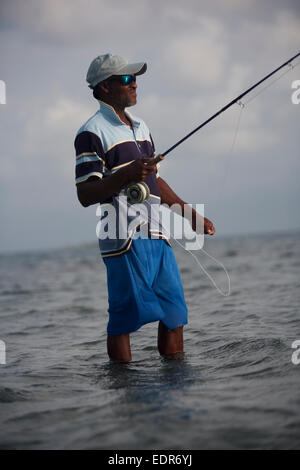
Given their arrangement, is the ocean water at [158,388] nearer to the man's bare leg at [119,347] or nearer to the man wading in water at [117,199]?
the man's bare leg at [119,347]

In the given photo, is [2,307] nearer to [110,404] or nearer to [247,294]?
[247,294]

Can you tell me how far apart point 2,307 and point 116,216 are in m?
6.21

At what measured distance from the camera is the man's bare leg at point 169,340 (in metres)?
3.84

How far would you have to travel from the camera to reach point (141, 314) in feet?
11.5

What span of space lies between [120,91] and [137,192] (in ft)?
2.51

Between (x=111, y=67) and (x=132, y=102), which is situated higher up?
(x=111, y=67)

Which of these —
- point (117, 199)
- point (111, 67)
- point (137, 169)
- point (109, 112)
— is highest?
point (111, 67)

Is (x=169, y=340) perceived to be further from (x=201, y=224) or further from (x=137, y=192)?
(x=137, y=192)

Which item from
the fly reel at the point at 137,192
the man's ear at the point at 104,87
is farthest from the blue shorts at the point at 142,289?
the man's ear at the point at 104,87

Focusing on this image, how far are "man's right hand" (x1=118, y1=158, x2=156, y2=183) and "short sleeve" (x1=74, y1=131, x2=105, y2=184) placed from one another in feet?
0.73

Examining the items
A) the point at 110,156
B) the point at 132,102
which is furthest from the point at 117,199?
the point at 132,102

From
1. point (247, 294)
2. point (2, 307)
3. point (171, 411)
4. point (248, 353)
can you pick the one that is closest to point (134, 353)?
point (248, 353)

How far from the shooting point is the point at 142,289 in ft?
11.6
